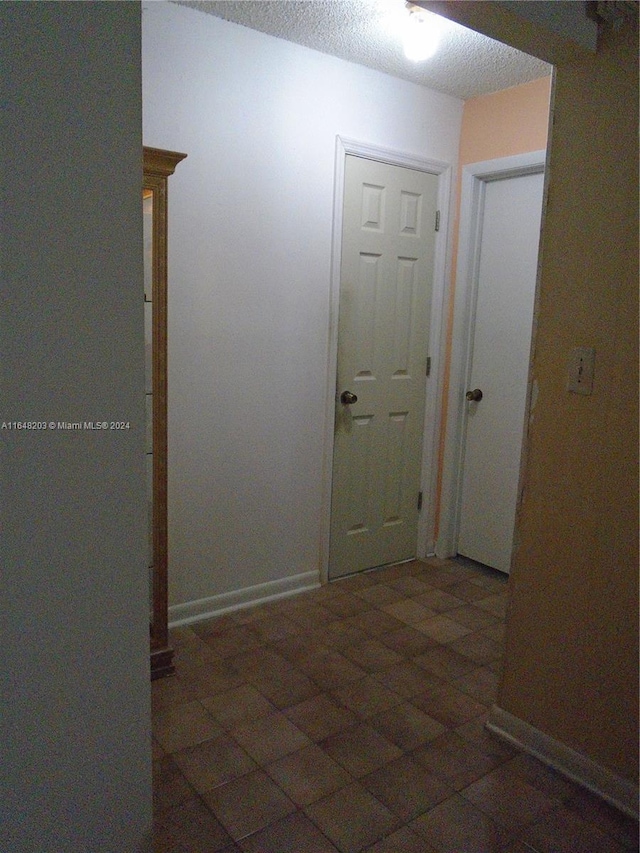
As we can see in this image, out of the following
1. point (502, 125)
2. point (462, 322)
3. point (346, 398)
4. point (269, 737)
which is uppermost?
point (502, 125)

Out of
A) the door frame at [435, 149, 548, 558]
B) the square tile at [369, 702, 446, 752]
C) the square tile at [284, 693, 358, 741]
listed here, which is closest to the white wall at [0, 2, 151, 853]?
the square tile at [284, 693, 358, 741]

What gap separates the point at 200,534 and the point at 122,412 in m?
1.68

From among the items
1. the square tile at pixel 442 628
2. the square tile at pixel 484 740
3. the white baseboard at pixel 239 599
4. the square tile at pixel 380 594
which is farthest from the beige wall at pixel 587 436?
the white baseboard at pixel 239 599

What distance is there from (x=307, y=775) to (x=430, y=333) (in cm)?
220

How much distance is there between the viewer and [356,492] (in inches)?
126

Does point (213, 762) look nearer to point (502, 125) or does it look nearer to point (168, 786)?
point (168, 786)

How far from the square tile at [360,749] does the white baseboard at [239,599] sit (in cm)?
93

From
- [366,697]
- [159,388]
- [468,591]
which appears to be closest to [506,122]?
[159,388]

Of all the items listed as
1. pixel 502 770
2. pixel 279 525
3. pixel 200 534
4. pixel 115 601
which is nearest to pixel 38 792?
pixel 115 601

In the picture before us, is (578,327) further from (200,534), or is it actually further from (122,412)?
(200,534)

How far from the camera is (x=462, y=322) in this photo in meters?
3.33

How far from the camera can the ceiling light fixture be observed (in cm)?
231

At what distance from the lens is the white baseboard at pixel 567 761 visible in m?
1.75

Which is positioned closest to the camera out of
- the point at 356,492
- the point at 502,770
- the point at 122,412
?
the point at 122,412
